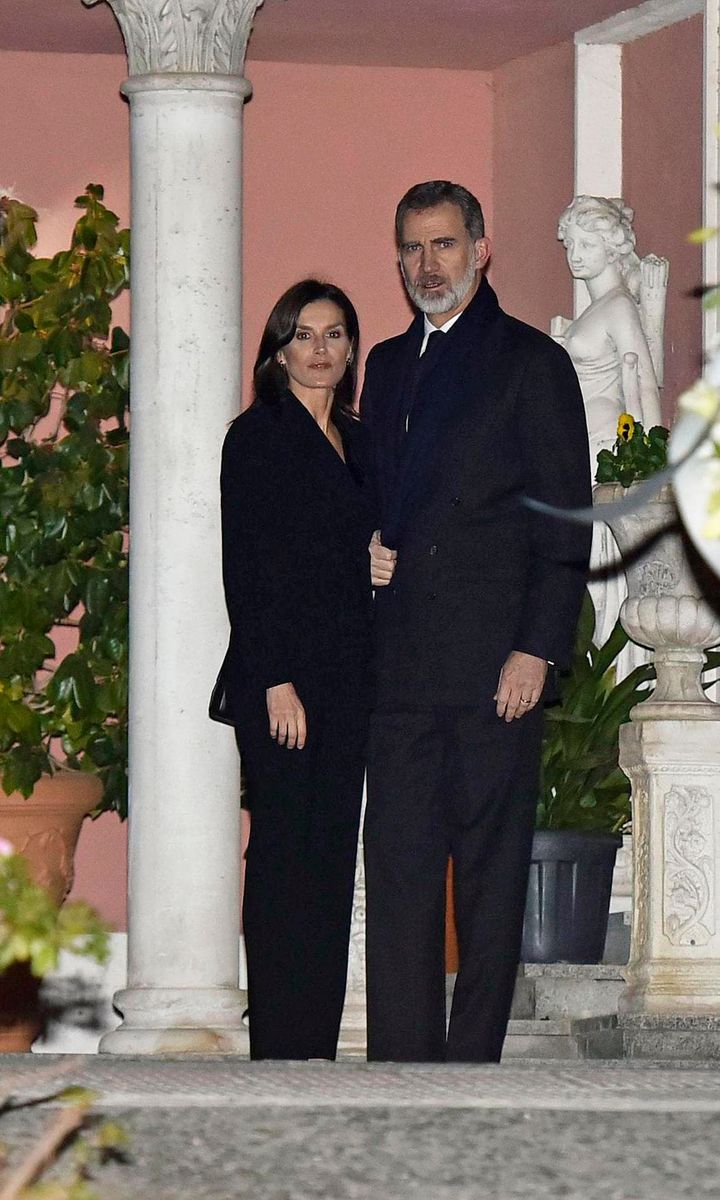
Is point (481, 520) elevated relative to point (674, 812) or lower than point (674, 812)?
elevated

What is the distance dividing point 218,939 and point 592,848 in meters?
0.85

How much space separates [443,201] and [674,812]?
166 centimetres

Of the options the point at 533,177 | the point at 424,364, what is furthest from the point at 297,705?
the point at 533,177

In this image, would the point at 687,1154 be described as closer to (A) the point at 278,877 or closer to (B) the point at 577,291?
(A) the point at 278,877

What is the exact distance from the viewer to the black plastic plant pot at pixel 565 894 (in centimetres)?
533

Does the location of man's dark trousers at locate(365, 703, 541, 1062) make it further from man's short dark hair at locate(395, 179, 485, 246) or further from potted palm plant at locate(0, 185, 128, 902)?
potted palm plant at locate(0, 185, 128, 902)

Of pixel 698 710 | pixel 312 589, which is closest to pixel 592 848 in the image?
pixel 698 710

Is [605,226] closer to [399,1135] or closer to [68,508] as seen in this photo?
[68,508]

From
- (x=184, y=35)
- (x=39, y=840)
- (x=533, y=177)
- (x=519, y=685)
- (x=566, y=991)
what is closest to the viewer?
(x=519, y=685)

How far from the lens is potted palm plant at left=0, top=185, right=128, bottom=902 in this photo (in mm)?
5840

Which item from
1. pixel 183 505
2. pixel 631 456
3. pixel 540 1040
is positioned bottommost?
pixel 540 1040

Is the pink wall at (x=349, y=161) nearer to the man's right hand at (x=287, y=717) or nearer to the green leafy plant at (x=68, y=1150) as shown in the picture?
→ the man's right hand at (x=287, y=717)

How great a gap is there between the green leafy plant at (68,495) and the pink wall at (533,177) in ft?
3.57

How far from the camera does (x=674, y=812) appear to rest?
4977 mm
